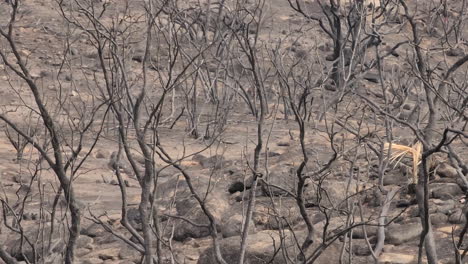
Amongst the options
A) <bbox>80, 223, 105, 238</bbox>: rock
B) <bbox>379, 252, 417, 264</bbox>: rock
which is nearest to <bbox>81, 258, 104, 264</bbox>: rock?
<bbox>80, 223, 105, 238</bbox>: rock

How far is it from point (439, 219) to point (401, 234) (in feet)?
1.57

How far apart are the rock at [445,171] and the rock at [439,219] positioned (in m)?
0.99

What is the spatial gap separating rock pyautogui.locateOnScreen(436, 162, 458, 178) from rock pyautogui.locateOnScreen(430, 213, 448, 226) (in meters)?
0.99

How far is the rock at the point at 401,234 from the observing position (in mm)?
6707

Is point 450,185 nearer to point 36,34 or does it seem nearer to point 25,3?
point 36,34

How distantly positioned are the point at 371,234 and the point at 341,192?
964 millimetres

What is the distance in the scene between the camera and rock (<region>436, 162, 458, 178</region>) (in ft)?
26.1

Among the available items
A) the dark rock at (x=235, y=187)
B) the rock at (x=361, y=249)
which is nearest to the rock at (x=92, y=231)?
the dark rock at (x=235, y=187)

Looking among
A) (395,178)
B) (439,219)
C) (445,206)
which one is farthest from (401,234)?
(395,178)

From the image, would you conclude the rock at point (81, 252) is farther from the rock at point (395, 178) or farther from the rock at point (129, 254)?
the rock at point (395, 178)

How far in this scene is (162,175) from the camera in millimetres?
10367

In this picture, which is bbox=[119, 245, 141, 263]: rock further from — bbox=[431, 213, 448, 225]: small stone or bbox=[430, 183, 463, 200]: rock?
bbox=[430, 183, 463, 200]: rock

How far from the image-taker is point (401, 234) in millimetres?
6715

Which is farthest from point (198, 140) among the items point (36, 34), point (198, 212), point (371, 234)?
point (36, 34)
